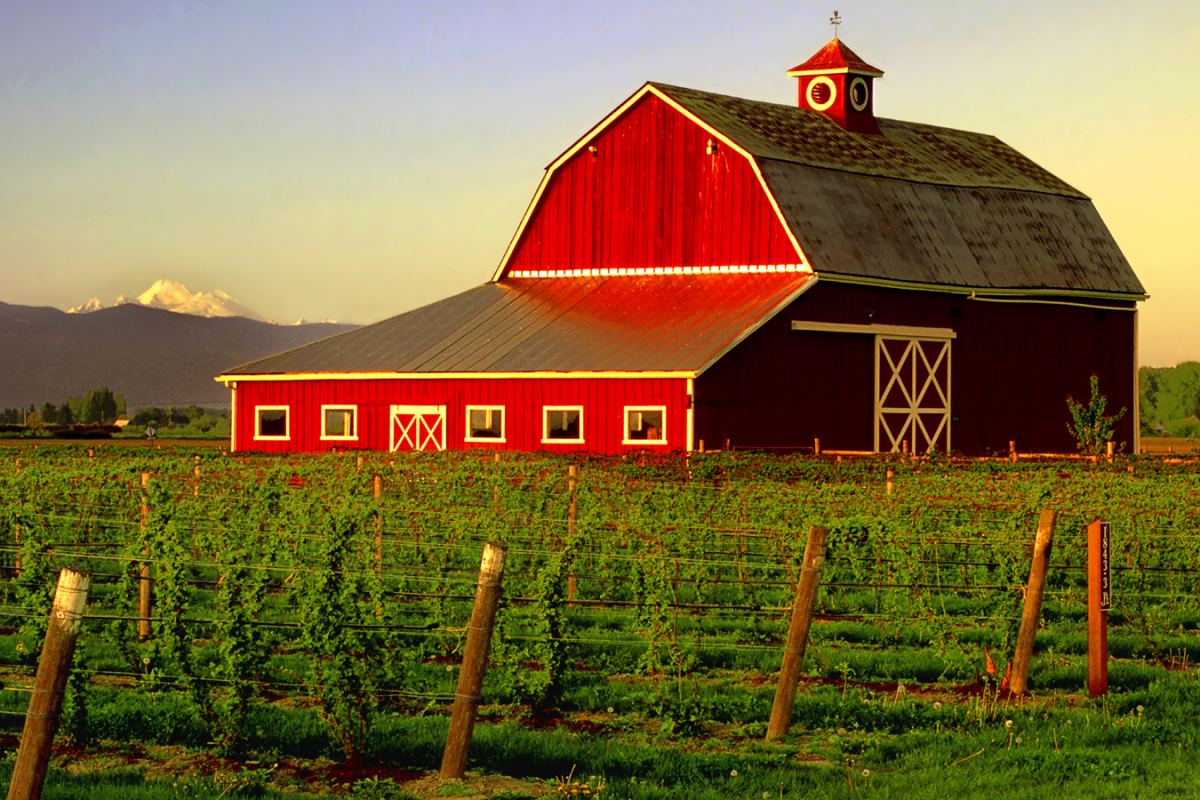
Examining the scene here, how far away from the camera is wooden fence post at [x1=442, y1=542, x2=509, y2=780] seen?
28.1ft

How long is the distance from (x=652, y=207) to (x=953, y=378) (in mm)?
9448

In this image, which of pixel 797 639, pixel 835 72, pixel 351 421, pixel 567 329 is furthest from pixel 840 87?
pixel 797 639

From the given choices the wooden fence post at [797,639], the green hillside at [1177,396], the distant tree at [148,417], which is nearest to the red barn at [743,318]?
the wooden fence post at [797,639]

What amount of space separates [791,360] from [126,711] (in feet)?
87.8

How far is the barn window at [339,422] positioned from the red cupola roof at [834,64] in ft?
62.3

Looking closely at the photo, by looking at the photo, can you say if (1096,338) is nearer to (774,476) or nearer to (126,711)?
(774,476)

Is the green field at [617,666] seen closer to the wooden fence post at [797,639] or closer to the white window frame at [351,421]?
the wooden fence post at [797,639]

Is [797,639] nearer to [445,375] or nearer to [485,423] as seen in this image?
[485,423]

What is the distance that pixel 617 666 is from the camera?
12.5 meters

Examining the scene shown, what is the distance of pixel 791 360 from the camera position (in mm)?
35594

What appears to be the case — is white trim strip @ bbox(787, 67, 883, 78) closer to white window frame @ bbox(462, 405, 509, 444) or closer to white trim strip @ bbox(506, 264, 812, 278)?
white trim strip @ bbox(506, 264, 812, 278)

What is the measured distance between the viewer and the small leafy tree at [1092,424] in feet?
128

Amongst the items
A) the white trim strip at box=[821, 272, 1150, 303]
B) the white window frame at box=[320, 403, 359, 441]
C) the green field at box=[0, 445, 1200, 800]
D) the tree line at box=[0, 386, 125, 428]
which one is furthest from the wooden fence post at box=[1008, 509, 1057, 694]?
the tree line at box=[0, 386, 125, 428]

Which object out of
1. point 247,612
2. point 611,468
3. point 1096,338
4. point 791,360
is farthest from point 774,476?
point 1096,338
